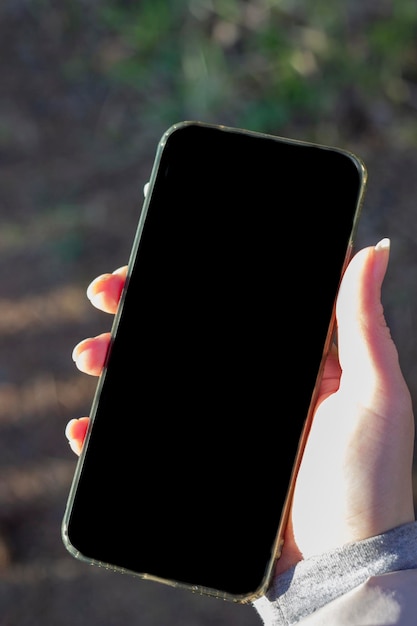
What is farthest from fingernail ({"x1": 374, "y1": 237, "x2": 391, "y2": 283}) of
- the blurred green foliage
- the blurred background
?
the blurred green foliage

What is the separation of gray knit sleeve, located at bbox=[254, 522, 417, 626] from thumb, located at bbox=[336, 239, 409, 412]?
0.26m

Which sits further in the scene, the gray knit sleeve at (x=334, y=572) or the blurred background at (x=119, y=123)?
the blurred background at (x=119, y=123)

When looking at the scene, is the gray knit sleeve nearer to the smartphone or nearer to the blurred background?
the smartphone

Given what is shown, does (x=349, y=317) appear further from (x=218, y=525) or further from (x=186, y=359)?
(x=218, y=525)

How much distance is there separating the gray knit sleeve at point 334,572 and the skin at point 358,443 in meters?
0.04

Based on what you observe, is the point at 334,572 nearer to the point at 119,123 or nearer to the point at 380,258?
the point at 380,258

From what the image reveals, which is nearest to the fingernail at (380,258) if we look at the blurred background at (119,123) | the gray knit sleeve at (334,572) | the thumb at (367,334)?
the thumb at (367,334)

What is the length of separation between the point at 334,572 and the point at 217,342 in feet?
1.59

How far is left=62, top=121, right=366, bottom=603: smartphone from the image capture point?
1.34 metres

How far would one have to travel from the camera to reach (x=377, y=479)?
142 cm

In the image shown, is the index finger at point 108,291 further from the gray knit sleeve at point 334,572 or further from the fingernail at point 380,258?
the gray knit sleeve at point 334,572

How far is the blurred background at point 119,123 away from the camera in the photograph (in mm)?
2240

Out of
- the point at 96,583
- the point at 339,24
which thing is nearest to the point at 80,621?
the point at 96,583

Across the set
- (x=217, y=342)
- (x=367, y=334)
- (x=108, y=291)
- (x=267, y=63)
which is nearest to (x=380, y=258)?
(x=367, y=334)
